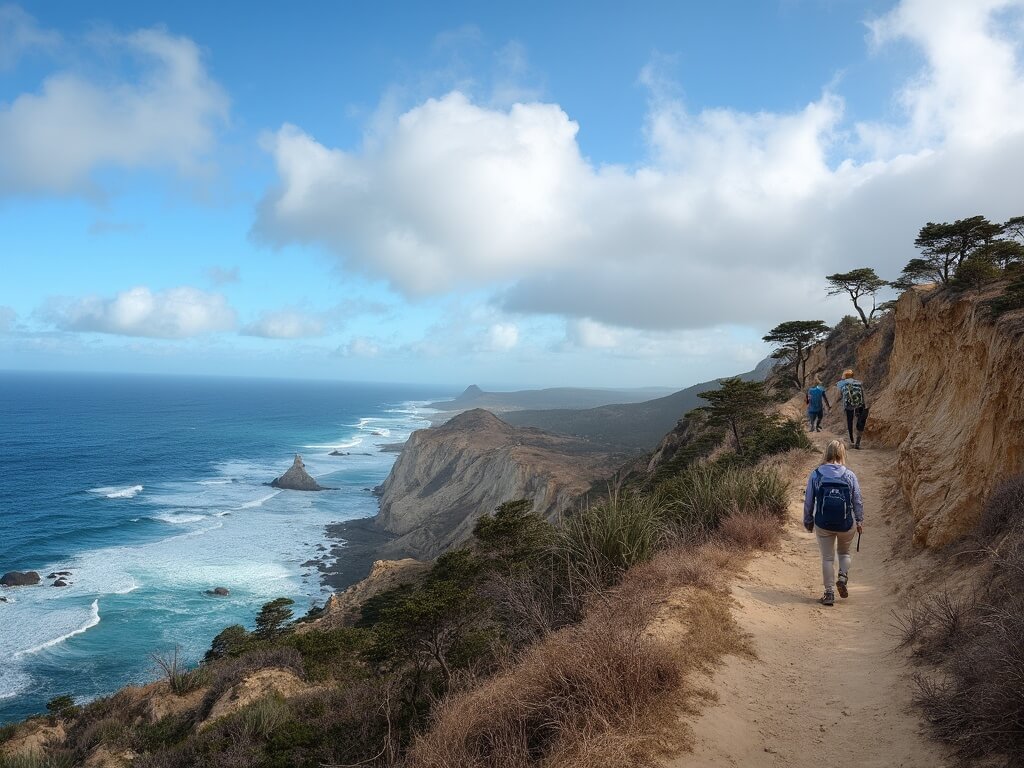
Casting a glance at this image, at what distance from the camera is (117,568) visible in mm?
35531

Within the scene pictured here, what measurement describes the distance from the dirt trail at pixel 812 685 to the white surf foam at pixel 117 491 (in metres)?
61.0

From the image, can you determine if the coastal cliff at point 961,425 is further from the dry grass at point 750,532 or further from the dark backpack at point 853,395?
the dry grass at point 750,532

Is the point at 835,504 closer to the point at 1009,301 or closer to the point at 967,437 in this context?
the point at 967,437

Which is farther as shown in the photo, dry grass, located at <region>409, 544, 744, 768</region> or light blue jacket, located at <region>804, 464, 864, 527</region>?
light blue jacket, located at <region>804, 464, 864, 527</region>

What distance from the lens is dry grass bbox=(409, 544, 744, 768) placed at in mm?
3014

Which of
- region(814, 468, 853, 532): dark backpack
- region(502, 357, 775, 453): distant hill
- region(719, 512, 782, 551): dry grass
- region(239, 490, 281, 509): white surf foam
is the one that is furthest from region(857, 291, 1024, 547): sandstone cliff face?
region(502, 357, 775, 453): distant hill

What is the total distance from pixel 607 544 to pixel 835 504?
2.39 meters

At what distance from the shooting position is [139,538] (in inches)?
1629

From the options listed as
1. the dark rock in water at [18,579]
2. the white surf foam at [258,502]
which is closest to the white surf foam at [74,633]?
the dark rock in water at [18,579]

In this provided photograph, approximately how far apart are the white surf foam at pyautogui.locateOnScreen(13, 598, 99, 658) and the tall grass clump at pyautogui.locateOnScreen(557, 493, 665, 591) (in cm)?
3072

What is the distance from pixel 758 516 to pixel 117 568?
136 feet

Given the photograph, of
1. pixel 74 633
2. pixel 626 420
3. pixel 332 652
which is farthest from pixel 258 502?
pixel 626 420

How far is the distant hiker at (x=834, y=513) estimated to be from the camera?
5492 mm

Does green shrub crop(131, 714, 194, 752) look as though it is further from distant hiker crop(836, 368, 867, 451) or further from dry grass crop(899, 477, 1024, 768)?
distant hiker crop(836, 368, 867, 451)
